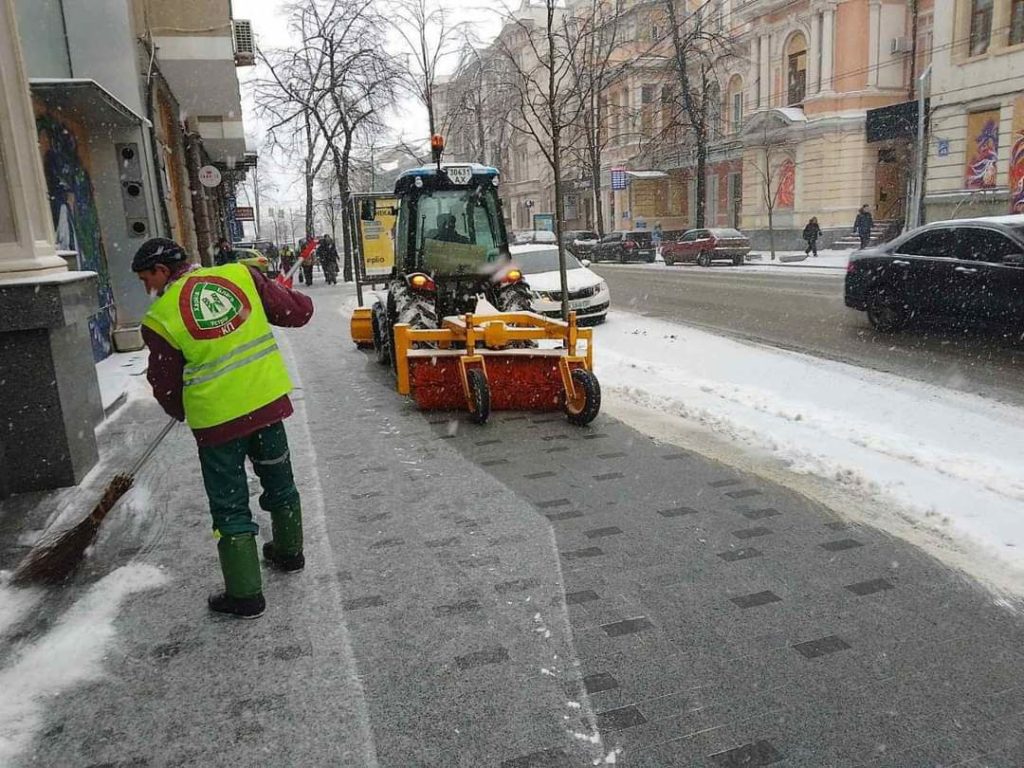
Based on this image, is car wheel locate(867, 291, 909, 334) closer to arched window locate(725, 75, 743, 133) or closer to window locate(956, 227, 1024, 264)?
window locate(956, 227, 1024, 264)

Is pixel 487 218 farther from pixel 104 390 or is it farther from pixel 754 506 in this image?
pixel 754 506

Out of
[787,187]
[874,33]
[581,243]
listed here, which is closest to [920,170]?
[874,33]

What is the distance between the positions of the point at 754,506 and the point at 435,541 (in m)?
1.97

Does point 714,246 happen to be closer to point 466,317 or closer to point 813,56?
point 813,56

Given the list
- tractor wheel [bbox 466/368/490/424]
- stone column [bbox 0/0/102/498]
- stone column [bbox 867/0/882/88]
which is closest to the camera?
stone column [bbox 0/0/102/498]

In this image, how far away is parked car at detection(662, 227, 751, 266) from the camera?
2970cm

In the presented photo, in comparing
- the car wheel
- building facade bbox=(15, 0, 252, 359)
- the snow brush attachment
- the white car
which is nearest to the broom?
the snow brush attachment

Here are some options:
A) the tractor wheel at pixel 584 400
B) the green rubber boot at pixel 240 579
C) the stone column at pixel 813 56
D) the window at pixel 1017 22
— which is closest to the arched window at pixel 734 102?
the stone column at pixel 813 56

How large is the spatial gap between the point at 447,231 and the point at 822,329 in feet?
21.7

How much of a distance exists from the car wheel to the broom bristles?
408 inches

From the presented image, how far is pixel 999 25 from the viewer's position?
81.7ft

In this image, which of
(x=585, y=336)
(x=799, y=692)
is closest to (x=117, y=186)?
(x=585, y=336)

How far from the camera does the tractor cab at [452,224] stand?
8.91 meters

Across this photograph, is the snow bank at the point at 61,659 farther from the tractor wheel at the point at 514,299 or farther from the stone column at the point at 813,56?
the stone column at the point at 813,56
